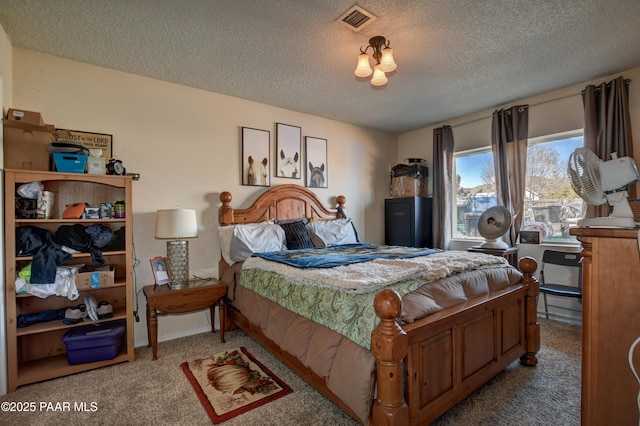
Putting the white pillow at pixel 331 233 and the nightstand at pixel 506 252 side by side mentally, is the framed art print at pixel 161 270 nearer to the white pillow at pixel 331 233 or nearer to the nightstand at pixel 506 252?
the white pillow at pixel 331 233

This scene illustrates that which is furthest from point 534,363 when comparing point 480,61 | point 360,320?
point 480,61

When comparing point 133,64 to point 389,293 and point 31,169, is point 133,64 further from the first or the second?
point 389,293

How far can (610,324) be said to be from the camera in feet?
3.37

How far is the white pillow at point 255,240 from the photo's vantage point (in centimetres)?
287

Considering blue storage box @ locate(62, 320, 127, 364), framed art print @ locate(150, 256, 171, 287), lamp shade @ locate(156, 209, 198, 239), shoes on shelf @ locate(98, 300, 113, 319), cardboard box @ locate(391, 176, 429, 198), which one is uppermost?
A: cardboard box @ locate(391, 176, 429, 198)

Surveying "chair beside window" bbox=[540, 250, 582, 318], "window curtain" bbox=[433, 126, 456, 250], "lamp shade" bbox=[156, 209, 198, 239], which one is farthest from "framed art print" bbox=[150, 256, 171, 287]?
"chair beside window" bbox=[540, 250, 582, 318]

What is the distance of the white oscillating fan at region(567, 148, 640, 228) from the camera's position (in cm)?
118

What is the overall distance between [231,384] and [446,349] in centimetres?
144

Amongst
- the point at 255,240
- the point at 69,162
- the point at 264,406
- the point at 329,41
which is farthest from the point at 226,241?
the point at 329,41

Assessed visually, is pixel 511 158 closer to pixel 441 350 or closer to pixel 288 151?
pixel 288 151

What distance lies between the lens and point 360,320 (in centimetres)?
146

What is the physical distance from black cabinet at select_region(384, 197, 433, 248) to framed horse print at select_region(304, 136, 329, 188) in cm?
120

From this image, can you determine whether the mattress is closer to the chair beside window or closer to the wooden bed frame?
the wooden bed frame

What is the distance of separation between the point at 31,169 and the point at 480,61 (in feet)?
12.2
